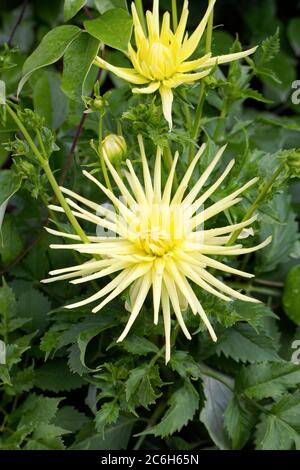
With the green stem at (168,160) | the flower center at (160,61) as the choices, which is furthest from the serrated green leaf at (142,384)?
the flower center at (160,61)

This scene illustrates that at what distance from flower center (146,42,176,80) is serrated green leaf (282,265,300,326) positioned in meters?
0.40

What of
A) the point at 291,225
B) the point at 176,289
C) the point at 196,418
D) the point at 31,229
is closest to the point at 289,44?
the point at 291,225

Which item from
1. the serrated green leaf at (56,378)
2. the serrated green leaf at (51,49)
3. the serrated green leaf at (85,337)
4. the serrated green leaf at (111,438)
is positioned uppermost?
the serrated green leaf at (51,49)

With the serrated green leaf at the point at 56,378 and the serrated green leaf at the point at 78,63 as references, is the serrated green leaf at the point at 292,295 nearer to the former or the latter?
the serrated green leaf at the point at 56,378

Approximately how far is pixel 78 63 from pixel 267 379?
432mm

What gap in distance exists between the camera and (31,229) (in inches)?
46.2

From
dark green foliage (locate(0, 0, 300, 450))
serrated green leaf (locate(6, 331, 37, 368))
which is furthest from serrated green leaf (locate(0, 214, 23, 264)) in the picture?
serrated green leaf (locate(6, 331, 37, 368))

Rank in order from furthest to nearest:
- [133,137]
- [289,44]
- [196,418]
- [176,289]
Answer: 1. [289,44]
2. [196,418]
3. [133,137]
4. [176,289]

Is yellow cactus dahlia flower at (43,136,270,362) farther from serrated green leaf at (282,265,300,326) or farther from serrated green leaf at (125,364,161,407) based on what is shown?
serrated green leaf at (282,265,300,326)

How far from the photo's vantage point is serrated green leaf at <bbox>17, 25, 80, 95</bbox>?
81 cm

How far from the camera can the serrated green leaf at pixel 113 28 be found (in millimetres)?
772

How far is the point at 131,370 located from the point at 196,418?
0.23 meters

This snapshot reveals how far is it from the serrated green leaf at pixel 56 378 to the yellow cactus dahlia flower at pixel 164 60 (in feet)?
1.31

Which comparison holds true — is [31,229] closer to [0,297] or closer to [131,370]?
[0,297]
